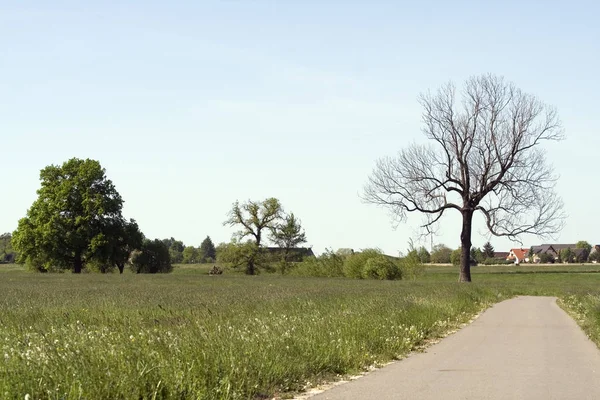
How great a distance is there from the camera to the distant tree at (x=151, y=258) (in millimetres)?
A: 88750

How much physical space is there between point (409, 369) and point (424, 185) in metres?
41.2

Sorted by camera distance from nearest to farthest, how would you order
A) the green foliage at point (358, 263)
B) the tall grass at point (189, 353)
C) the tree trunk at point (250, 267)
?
1. the tall grass at point (189, 353)
2. the green foliage at point (358, 263)
3. the tree trunk at point (250, 267)

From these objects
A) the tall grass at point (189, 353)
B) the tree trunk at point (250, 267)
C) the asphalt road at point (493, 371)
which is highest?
the tree trunk at point (250, 267)

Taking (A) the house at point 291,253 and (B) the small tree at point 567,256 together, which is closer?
(A) the house at point 291,253

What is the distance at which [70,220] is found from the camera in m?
71.5

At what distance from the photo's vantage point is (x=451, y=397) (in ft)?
28.5

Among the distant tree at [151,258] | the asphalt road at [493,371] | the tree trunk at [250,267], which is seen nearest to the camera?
the asphalt road at [493,371]

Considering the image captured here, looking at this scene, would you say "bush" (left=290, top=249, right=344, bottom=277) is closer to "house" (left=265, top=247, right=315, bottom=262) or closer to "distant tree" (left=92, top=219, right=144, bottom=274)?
"house" (left=265, top=247, right=315, bottom=262)

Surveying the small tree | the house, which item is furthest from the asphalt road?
the small tree

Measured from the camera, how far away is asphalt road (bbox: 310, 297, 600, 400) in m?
9.02

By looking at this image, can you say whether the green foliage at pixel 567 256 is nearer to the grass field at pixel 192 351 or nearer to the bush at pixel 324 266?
the bush at pixel 324 266

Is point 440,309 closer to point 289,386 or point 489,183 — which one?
point 289,386

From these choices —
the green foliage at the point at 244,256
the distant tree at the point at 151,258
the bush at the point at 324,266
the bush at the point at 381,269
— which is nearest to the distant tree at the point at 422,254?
the bush at the point at 381,269

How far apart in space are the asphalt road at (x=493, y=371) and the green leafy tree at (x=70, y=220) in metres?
58.4
